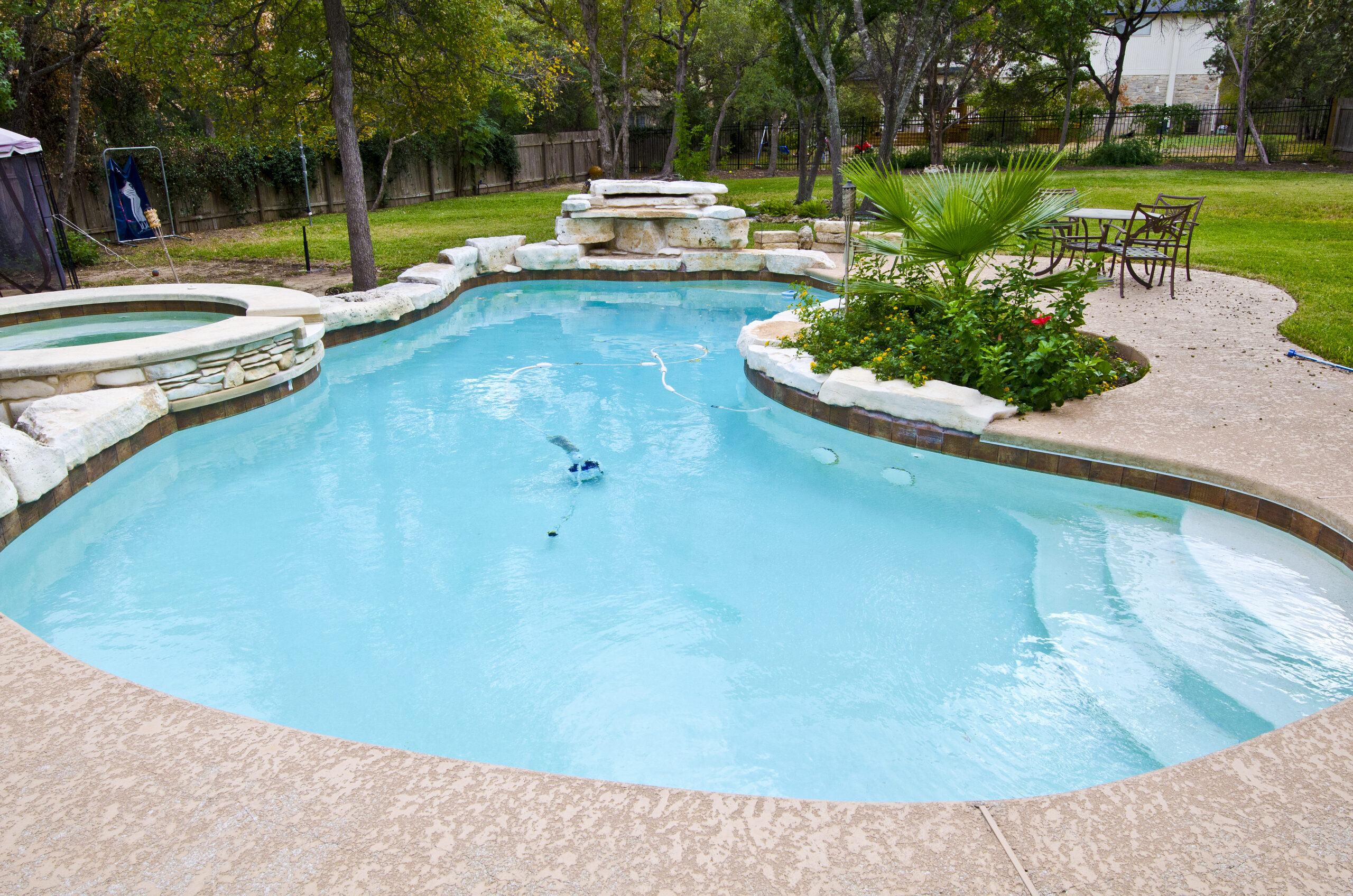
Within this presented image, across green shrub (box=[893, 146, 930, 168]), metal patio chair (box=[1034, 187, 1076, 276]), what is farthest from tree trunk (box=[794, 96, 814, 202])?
green shrub (box=[893, 146, 930, 168])

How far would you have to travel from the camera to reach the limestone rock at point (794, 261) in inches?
425

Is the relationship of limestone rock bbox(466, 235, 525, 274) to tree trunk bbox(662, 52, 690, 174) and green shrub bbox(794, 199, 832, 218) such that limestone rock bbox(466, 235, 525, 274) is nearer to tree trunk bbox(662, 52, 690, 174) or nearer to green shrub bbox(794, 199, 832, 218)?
green shrub bbox(794, 199, 832, 218)

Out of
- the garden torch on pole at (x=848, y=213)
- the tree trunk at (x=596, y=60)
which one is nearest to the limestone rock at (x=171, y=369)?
the garden torch on pole at (x=848, y=213)

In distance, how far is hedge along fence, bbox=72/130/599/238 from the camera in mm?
13656

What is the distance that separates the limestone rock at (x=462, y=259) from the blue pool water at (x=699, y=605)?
16.3ft

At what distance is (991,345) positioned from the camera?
5.25m

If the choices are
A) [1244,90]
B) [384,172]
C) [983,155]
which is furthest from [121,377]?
[1244,90]

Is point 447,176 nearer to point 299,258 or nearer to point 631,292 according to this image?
point 299,258

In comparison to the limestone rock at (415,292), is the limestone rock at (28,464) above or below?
below

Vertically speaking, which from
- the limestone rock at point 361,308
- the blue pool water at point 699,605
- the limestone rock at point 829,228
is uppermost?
the limestone rock at point 829,228

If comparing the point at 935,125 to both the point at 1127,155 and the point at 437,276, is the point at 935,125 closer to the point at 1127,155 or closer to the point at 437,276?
the point at 1127,155

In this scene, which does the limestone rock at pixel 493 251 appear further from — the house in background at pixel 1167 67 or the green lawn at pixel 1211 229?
the house in background at pixel 1167 67

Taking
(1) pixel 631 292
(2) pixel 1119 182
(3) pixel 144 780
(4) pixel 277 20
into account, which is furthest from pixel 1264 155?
(3) pixel 144 780

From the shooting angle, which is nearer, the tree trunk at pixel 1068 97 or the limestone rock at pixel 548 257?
the limestone rock at pixel 548 257
